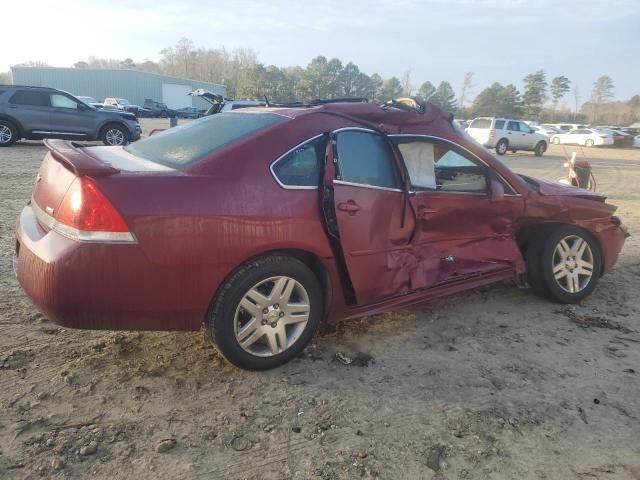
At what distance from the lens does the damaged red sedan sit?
8.30 ft

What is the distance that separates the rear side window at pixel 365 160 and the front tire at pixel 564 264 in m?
1.61

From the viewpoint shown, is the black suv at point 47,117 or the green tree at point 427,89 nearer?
the black suv at point 47,117

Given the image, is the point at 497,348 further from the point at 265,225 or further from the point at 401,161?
the point at 265,225

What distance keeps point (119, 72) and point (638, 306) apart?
254ft

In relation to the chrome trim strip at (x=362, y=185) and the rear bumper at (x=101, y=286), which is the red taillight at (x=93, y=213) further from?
the chrome trim strip at (x=362, y=185)

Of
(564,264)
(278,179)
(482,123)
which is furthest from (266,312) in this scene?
(482,123)

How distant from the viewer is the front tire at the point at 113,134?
1474 centimetres

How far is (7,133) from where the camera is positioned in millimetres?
13953

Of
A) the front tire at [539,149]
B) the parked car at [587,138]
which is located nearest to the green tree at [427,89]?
the parked car at [587,138]

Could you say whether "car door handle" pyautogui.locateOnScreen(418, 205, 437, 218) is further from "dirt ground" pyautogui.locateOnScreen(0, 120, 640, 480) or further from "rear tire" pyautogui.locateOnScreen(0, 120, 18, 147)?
"rear tire" pyautogui.locateOnScreen(0, 120, 18, 147)

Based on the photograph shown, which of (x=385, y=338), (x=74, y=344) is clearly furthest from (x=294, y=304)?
(x=74, y=344)

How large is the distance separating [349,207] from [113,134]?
1364 cm

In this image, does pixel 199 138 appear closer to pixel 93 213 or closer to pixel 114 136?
pixel 93 213

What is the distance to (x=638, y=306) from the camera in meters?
4.39
